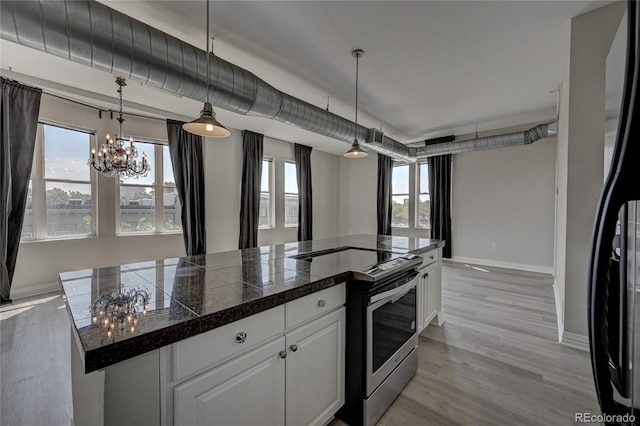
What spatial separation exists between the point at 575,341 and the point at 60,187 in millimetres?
6965

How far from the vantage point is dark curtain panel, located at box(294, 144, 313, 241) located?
7.30m

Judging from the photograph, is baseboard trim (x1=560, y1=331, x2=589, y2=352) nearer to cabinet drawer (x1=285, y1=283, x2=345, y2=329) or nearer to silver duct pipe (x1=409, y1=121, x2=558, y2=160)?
cabinet drawer (x1=285, y1=283, x2=345, y2=329)

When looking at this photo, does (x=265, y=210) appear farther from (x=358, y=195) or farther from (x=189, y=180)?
(x=358, y=195)

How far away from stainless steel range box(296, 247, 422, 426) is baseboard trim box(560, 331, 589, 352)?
69.5 inches

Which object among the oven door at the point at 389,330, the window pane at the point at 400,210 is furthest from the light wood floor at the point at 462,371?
the window pane at the point at 400,210

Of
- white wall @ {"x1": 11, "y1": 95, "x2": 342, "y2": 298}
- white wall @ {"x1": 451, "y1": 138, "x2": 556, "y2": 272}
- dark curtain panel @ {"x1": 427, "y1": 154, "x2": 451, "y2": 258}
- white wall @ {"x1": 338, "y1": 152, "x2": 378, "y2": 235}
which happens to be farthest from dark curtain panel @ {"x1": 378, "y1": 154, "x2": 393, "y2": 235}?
white wall @ {"x1": 11, "y1": 95, "x2": 342, "y2": 298}

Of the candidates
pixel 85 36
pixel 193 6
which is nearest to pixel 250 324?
pixel 85 36

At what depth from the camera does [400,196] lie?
25.2 ft

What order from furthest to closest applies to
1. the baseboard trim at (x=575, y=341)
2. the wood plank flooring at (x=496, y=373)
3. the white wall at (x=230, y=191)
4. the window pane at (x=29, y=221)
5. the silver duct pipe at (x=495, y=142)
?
the white wall at (x=230, y=191) < the silver duct pipe at (x=495, y=142) < the window pane at (x=29, y=221) < the baseboard trim at (x=575, y=341) < the wood plank flooring at (x=496, y=373)

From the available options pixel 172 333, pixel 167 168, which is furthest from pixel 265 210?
pixel 172 333

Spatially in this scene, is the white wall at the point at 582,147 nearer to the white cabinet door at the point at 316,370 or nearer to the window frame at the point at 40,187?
the white cabinet door at the point at 316,370

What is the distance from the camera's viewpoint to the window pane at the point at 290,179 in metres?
7.32

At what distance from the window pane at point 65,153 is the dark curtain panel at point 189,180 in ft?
4.26

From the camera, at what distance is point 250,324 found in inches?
45.6
